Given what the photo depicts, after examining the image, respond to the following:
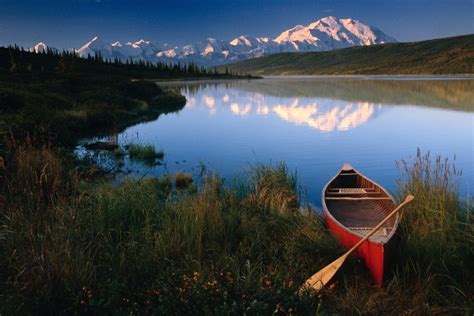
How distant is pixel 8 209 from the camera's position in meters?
7.63

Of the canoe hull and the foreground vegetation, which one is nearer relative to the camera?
the canoe hull

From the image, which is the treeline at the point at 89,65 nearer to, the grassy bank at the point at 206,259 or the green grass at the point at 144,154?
the green grass at the point at 144,154

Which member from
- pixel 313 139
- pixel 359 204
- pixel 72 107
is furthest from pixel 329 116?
pixel 359 204

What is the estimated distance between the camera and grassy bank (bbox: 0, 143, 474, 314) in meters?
5.11

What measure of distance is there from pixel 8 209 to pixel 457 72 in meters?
214

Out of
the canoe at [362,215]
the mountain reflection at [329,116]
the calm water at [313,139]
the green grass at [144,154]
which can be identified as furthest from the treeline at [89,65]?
the canoe at [362,215]

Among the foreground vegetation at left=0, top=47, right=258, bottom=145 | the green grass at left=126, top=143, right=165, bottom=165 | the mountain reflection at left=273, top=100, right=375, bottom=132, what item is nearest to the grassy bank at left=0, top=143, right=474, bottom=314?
the foreground vegetation at left=0, top=47, right=258, bottom=145

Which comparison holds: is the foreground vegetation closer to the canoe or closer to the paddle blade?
the canoe

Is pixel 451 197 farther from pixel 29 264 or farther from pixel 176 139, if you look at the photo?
pixel 176 139

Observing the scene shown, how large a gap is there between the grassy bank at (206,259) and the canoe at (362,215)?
289mm

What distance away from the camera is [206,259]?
265 inches

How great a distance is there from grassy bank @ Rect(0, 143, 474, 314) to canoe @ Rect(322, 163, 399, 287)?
0.29 metres

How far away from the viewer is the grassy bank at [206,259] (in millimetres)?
5109

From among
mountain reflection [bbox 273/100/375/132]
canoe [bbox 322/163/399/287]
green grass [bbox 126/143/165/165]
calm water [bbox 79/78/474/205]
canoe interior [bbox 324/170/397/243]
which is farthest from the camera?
mountain reflection [bbox 273/100/375/132]
